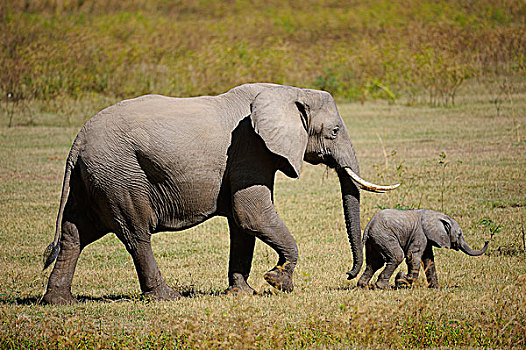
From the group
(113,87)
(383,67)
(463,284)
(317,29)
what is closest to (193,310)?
(463,284)

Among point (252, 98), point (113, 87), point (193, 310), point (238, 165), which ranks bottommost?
point (113, 87)

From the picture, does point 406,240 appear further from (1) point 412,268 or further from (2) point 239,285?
(2) point 239,285

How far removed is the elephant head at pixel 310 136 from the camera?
7203mm

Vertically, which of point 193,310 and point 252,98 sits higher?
point 252,98

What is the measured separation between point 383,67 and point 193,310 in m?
23.7

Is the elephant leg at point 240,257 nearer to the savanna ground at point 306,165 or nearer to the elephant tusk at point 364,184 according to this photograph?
the savanna ground at point 306,165

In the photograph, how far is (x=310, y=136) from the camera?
25.2ft

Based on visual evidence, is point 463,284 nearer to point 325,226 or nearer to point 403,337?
point 403,337

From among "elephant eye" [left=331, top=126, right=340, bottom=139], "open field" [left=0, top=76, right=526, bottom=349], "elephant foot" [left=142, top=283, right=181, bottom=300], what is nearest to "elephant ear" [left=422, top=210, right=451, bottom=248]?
"open field" [left=0, top=76, right=526, bottom=349]

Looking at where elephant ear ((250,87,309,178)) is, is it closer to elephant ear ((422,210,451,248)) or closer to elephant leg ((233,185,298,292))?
elephant leg ((233,185,298,292))

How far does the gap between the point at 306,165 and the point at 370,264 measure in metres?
9.01

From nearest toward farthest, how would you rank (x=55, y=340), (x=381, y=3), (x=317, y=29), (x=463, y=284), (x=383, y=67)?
(x=55, y=340)
(x=463, y=284)
(x=383, y=67)
(x=317, y=29)
(x=381, y=3)

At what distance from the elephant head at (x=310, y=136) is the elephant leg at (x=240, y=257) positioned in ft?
3.04

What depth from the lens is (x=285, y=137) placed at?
7.22 m
